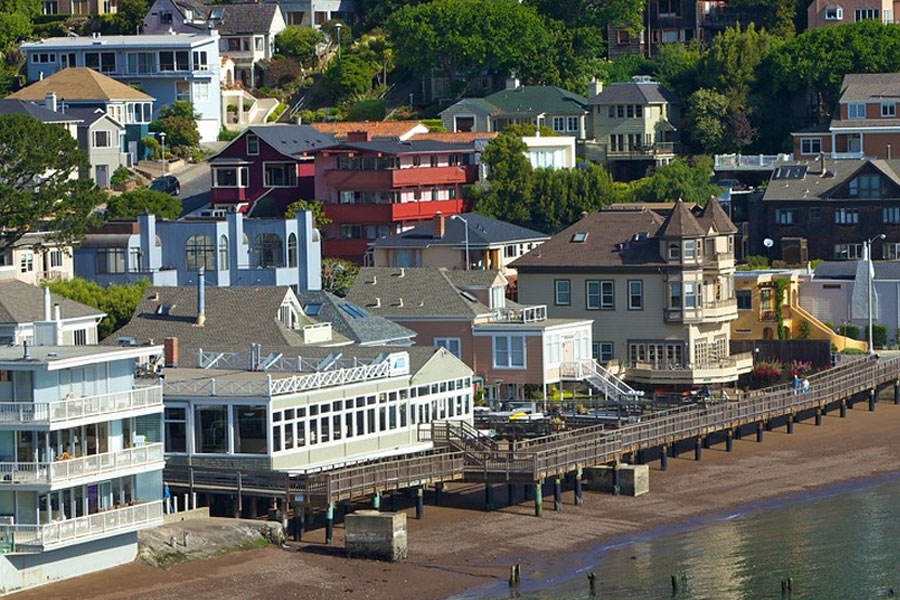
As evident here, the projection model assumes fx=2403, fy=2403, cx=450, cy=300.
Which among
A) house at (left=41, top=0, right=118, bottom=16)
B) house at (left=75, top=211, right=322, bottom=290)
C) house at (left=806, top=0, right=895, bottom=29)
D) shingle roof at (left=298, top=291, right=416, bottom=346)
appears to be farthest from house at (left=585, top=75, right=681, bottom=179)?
shingle roof at (left=298, top=291, right=416, bottom=346)

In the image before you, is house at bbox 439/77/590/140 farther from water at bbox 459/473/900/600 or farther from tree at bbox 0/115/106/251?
water at bbox 459/473/900/600

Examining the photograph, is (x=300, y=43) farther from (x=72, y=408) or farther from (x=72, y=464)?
(x=72, y=464)

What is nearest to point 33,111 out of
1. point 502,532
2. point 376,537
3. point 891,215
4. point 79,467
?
point 891,215

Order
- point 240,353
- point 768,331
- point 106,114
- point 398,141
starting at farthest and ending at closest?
point 106,114, point 398,141, point 768,331, point 240,353

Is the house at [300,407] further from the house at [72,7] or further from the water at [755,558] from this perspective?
the house at [72,7]

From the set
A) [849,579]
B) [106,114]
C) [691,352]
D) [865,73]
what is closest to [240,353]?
[849,579]

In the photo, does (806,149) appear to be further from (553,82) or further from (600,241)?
(600,241)
